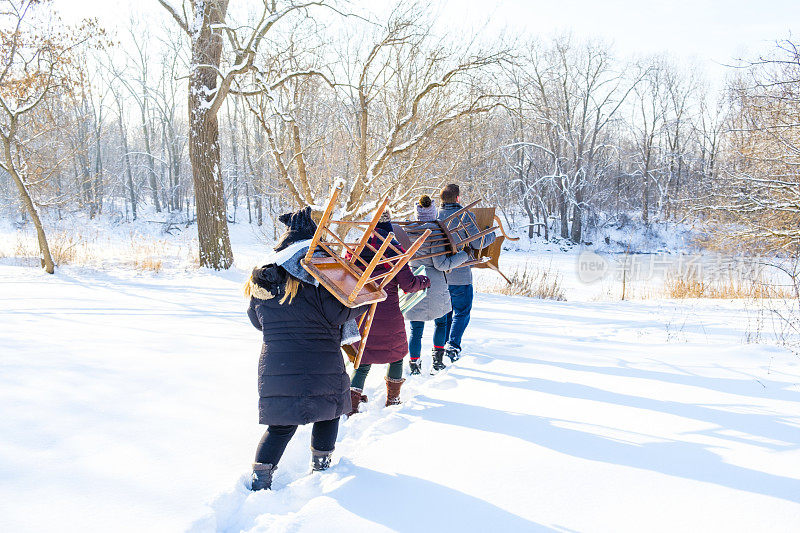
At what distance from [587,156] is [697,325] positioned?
29.1m

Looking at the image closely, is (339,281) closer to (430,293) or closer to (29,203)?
(430,293)

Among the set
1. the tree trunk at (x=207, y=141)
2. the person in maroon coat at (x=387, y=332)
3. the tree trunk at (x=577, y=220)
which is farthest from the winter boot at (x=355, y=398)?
the tree trunk at (x=577, y=220)

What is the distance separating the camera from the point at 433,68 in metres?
9.57

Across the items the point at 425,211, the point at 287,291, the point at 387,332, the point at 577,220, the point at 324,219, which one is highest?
the point at 577,220

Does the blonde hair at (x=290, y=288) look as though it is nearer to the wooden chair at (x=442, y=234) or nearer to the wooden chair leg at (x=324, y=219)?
the wooden chair leg at (x=324, y=219)

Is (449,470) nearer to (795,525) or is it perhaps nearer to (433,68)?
(795,525)

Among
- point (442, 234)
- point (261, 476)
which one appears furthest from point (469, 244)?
point (261, 476)

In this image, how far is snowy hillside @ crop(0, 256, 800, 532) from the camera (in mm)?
2262

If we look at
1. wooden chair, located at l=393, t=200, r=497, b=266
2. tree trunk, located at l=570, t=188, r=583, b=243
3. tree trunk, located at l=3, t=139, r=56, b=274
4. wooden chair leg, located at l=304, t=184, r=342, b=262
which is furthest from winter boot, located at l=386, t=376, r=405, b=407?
tree trunk, located at l=570, t=188, r=583, b=243

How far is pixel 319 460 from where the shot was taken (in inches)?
109

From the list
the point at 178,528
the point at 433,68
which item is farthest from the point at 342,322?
the point at 433,68

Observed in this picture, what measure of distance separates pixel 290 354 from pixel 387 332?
1.18 m

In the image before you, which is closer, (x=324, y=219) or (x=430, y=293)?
(x=324, y=219)

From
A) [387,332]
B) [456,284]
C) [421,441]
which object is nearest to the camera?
[421,441]
